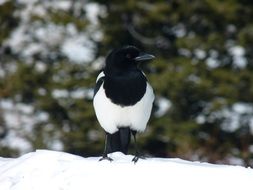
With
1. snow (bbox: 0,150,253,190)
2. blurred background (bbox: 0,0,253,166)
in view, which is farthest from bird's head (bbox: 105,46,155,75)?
blurred background (bbox: 0,0,253,166)

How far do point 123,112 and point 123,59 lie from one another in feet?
1.17

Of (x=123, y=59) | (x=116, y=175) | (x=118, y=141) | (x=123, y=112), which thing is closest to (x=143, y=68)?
(x=118, y=141)

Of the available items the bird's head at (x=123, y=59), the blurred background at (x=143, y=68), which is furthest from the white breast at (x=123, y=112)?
the blurred background at (x=143, y=68)

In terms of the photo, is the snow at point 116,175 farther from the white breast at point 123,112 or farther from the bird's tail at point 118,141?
the bird's tail at point 118,141

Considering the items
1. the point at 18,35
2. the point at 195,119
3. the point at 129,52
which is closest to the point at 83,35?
the point at 18,35

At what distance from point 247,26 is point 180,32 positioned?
3.90 feet

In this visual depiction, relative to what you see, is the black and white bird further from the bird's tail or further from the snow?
the snow

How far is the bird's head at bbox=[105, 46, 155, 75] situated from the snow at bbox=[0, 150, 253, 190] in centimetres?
127

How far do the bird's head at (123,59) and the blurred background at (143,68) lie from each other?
5834 mm

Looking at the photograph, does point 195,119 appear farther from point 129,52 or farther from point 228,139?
point 129,52

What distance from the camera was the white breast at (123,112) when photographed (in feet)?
20.0

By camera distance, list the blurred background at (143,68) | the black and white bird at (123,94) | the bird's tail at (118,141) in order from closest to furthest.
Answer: the black and white bird at (123,94) < the bird's tail at (118,141) < the blurred background at (143,68)

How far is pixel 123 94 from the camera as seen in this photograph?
6062 millimetres

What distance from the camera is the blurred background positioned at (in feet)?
41.6
